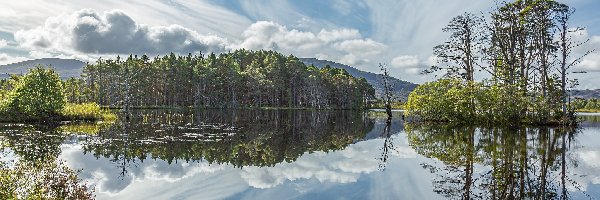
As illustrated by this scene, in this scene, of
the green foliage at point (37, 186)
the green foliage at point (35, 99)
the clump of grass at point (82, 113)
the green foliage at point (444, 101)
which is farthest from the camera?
the clump of grass at point (82, 113)

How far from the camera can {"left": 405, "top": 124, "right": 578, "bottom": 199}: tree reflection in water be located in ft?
50.0

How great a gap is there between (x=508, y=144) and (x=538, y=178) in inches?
487

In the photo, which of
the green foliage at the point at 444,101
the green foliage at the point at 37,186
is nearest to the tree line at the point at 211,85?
the green foliage at the point at 444,101

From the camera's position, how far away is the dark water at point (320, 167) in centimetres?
1577

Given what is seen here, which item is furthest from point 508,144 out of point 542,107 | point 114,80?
point 114,80

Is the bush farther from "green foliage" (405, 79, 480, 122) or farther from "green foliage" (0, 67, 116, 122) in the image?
"green foliage" (0, 67, 116, 122)

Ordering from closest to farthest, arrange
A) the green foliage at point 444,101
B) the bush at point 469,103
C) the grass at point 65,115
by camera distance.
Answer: the bush at point 469,103 < the grass at point 65,115 < the green foliage at point 444,101

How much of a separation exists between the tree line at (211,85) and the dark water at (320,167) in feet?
355

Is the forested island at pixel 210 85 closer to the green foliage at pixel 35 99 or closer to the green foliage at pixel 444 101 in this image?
the green foliage at pixel 35 99

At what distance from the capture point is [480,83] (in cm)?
5081

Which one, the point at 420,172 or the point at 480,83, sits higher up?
the point at 480,83

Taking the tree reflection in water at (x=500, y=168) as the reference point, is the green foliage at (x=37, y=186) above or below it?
above

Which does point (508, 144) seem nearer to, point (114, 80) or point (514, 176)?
point (514, 176)

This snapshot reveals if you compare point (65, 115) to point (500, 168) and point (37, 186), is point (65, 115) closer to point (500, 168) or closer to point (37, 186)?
point (37, 186)
